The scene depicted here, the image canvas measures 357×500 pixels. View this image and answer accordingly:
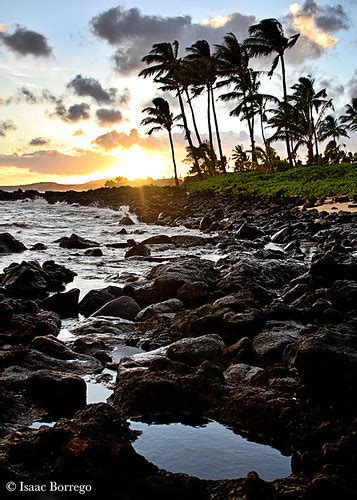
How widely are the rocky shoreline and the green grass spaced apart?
14.6 meters

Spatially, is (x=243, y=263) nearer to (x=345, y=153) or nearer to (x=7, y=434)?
(x=7, y=434)

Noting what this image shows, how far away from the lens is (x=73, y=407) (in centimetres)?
347

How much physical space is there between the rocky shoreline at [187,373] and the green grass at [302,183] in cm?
1461

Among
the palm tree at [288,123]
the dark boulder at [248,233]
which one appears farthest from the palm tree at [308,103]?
the dark boulder at [248,233]

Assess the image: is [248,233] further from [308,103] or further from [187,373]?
[308,103]

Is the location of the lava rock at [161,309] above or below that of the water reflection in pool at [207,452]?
above

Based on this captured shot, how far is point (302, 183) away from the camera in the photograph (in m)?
25.7

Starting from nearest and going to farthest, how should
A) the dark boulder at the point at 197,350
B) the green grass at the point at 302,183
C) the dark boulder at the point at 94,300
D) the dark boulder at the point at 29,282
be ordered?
the dark boulder at the point at 197,350, the dark boulder at the point at 94,300, the dark boulder at the point at 29,282, the green grass at the point at 302,183

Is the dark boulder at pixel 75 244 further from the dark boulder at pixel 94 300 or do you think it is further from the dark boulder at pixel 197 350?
the dark boulder at pixel 197 350

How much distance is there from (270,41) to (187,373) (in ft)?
121

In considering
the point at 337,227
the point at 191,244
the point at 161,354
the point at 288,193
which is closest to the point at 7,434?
the point at 161,354

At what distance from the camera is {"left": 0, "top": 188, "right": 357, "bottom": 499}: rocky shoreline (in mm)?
2385

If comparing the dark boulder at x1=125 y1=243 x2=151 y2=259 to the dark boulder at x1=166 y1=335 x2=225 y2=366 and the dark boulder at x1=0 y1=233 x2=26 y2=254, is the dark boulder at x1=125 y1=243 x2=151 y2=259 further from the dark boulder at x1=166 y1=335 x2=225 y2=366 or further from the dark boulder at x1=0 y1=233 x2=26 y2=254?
the dark boulder at x1=166 y1=335 x2=225 y2=366

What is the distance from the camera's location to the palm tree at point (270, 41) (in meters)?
36.4
